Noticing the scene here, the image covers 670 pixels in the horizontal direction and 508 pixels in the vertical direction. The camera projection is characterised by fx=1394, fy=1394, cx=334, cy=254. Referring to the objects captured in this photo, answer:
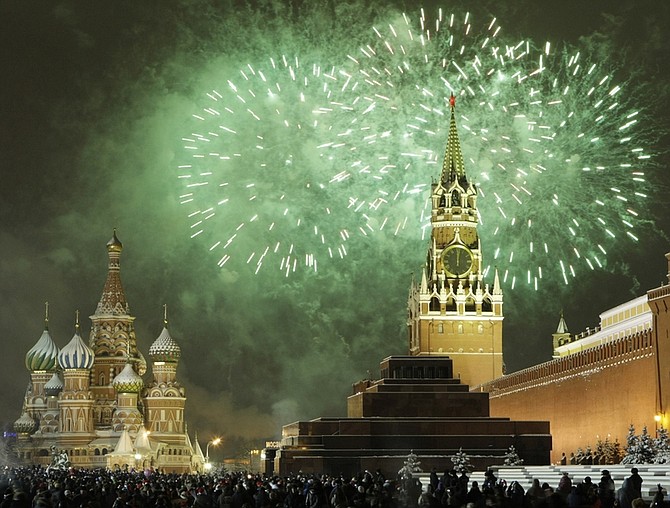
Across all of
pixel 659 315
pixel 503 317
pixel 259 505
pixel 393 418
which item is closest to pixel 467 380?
pixel 503 317

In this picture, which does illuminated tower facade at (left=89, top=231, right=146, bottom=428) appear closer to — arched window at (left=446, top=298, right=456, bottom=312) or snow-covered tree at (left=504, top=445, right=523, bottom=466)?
arched window at (left=446, top=298, right=456, bottom=312)

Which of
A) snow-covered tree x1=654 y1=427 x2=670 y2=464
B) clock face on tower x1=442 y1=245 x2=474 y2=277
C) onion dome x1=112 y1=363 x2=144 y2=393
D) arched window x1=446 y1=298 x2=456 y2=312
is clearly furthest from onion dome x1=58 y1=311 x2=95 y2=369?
snow-covered tree x1=654 y1=427 x2=670 y2=464

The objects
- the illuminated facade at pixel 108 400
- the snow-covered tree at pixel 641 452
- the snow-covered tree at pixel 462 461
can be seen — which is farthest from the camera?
the illuminated facade at pixel 108 400

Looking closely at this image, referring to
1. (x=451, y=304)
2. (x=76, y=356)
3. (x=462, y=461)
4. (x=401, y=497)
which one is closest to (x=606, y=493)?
(x=401, y=497)

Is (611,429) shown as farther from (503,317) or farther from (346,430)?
(503,317)

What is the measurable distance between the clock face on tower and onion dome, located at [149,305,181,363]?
1842 cm

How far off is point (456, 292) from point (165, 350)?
19.3 meters

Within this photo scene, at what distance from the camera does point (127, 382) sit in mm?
89688

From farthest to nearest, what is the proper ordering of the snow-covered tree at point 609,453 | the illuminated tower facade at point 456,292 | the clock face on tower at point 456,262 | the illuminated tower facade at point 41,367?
1. the illuminated tower facade at point 41,367
2. the clock face on tower at point 456,262
3. the illuminated tower facade at point 456,292
4. the snow-covered tree at point 609,453

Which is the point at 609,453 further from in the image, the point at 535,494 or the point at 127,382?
the point at 127,382

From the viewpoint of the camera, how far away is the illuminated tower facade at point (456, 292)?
8612 centimetres

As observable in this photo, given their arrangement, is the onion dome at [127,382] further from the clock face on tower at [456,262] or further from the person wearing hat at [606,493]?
the person wearing hat at [606,493]

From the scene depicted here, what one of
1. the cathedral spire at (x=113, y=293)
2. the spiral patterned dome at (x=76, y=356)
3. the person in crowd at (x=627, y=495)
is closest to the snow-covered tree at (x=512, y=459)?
the person in crowd at (x=627, y=495)

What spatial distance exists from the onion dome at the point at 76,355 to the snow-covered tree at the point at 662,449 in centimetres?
5809
